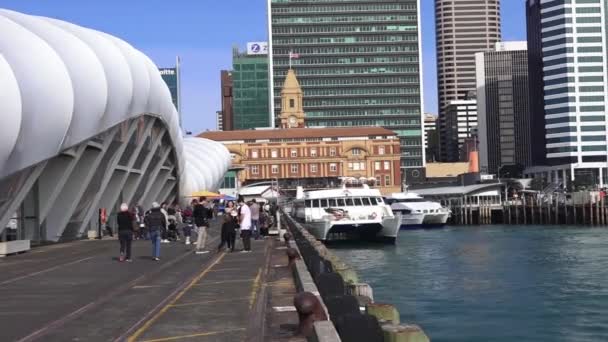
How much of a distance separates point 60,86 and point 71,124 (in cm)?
230

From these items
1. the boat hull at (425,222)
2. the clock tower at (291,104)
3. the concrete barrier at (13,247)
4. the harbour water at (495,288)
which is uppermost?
the clock tower at (291,104)

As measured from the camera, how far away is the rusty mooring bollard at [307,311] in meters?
10.1

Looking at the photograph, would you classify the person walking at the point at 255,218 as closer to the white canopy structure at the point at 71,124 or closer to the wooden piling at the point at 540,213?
the white canopy structure at the point at 71,124

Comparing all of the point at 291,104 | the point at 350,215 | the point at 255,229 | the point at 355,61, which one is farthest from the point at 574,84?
the point at 255,229

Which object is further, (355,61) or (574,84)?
(355,61)

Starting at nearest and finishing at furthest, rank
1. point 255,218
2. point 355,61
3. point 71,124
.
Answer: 1. point 71,124
2. point 255,218
3. point 355,61

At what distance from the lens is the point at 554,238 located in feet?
203

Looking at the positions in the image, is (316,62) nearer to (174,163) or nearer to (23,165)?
(174,163)

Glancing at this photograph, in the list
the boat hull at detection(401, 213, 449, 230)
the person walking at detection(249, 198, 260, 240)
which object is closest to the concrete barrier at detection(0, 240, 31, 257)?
the person walking at detection(249, 198, 260, 240)

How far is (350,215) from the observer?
5078cm

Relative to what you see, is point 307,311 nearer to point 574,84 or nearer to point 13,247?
point 13,247

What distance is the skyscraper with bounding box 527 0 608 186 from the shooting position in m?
191

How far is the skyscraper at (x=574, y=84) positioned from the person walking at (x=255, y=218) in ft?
528

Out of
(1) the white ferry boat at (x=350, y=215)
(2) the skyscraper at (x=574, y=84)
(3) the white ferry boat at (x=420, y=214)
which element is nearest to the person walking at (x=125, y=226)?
(1) the white ferry boat at (x=350, y=215)
